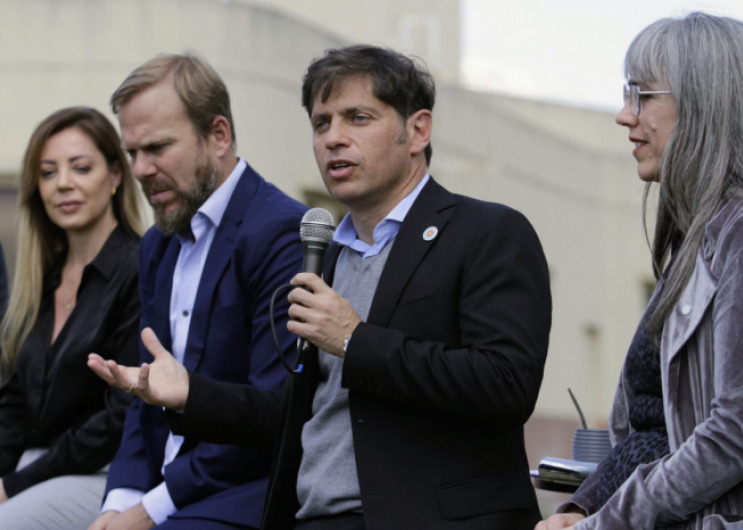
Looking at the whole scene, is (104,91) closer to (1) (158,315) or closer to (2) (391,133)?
(1) (158,315)

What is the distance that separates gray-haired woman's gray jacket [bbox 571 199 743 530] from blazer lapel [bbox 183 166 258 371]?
170 centimetres

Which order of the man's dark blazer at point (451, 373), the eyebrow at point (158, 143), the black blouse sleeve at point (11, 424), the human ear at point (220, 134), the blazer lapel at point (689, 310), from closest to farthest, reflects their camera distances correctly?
the blazer lapel at point (689, 310), the man's dark blazer at point (451, 373), the eyebrow at point (158, 143), the human ear at point (220, 134), the black blouse sleeve at point (11, 424)

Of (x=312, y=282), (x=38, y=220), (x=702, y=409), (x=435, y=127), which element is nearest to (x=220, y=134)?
(x=38, y=220)

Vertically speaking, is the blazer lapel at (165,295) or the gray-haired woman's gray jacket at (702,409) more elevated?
the gray-haired woman's gray jacket at (702,409)

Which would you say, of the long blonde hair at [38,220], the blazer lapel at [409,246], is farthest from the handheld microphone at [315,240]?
the long blonde hair at [38,220]

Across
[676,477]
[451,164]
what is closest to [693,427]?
[676,477]

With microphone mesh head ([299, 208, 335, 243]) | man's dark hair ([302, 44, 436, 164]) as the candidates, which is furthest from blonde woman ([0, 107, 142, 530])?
man's dark hair ([302, 44, 436, 164])

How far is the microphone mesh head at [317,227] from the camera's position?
321cm

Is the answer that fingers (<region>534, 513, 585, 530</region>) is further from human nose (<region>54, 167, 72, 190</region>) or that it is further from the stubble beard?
human nose (<region>54, 167, 72, 190</region>)

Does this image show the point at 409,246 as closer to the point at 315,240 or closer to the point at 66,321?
the point at 315,240

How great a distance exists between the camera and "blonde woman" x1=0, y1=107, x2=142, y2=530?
14.4ft

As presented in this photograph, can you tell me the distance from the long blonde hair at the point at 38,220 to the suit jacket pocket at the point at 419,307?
2295 millimetres

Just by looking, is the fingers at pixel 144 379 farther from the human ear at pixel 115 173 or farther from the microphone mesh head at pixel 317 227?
the human ear at pixel 115 173

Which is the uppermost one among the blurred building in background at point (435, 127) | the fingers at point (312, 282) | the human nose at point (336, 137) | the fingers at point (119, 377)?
the human nose at point (336, 137)
